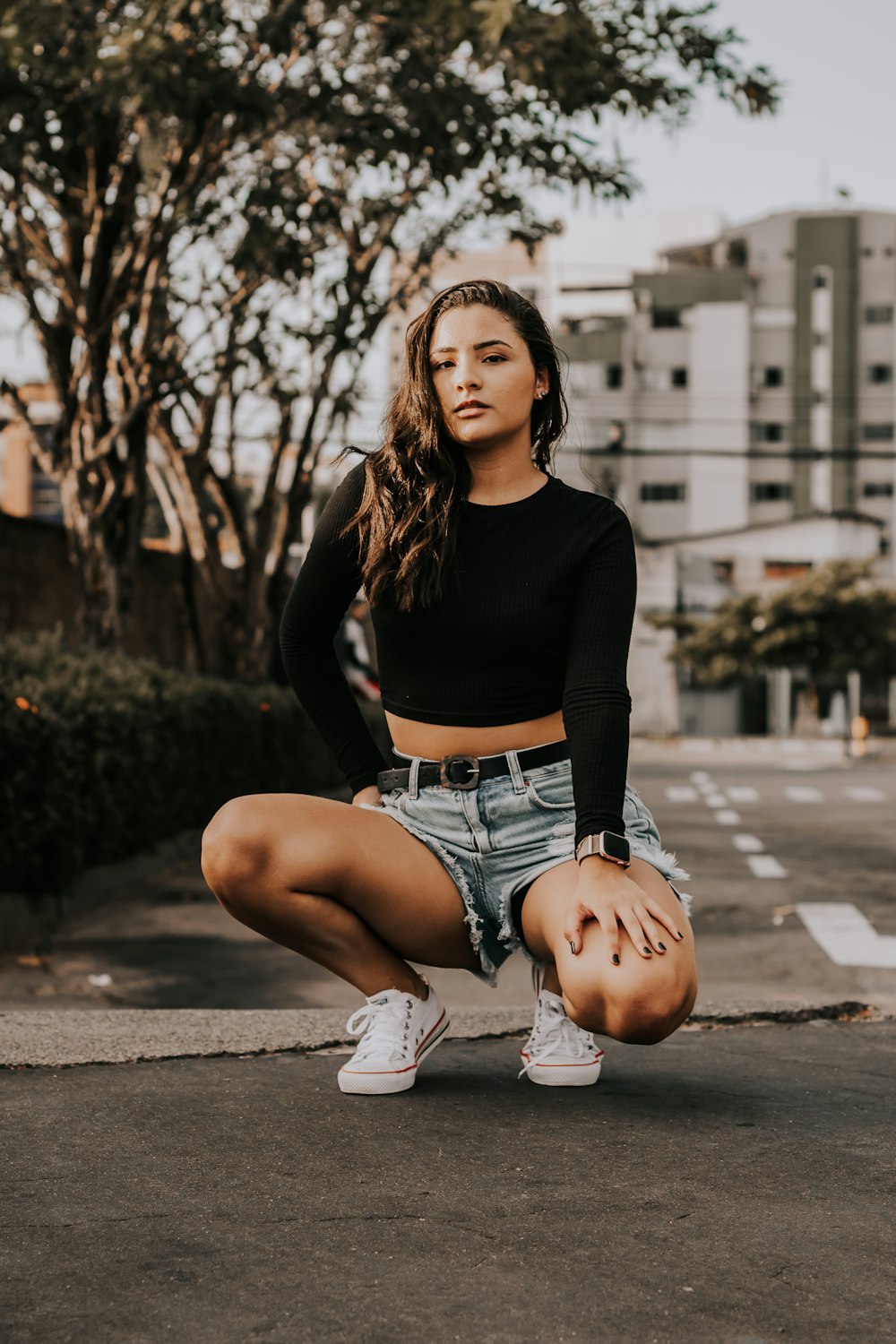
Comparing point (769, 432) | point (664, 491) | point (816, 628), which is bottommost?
point (816, 628)

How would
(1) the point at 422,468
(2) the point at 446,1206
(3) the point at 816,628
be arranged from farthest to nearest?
(3) the point at 816,628, (1) the point at 422,468, (2) the point at 446,1206

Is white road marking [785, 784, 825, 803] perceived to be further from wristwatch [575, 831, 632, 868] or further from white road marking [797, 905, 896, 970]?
wristwatch [575, 831, 632, 868]

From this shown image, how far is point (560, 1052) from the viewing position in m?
3.56

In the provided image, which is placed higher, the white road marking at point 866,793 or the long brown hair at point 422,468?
the long brown hair at point 422,468

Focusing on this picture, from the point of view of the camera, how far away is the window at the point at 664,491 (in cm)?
6944

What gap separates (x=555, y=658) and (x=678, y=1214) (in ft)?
4.18

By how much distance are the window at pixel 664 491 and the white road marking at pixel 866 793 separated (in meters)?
48.4

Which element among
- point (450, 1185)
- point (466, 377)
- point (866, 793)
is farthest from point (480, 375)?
point (866, 793)

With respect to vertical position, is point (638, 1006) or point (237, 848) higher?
point (237, 848)

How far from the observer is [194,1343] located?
2.10 metres

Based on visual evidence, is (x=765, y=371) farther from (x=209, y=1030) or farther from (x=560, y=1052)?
(x=560, y=1052)

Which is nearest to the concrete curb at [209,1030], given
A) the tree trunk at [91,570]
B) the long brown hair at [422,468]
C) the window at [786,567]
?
the long brown hair at [422,468]

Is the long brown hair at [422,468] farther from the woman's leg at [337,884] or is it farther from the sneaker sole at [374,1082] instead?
the sneaker sole at [374,1082]

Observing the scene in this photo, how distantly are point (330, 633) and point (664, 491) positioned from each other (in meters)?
66.7
